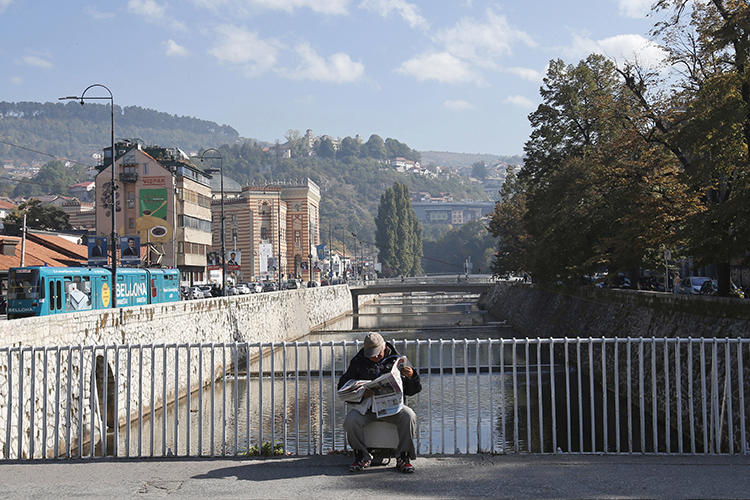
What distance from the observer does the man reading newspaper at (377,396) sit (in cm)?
1012

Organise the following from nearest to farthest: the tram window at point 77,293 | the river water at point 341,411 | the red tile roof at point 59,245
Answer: the river water at point 341,411
the tram window at point 77,293
the red tile roof at point 59,245

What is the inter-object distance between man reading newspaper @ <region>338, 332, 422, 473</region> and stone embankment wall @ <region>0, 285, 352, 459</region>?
2.18m

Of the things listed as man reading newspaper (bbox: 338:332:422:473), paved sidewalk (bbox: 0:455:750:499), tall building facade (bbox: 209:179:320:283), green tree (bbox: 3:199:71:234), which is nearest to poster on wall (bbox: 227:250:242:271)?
green tree (bbox: 3:199:71:234)

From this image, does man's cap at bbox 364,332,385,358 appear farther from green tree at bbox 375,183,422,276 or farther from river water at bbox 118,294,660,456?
green tree at bbox 375,183,422,276

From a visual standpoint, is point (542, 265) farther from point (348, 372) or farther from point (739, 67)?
point (348, 372)

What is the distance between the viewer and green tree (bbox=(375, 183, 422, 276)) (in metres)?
165

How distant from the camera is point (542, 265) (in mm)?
46656

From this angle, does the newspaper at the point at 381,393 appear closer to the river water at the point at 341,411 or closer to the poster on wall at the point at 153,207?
the river water at the point at 341,411

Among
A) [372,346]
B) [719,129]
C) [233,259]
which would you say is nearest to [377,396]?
[372,346]

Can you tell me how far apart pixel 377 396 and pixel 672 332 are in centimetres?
1796

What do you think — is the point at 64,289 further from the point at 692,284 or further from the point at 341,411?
the point at 692,284

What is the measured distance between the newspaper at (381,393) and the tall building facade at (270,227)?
93156 millimetres

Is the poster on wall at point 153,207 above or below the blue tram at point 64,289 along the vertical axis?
above

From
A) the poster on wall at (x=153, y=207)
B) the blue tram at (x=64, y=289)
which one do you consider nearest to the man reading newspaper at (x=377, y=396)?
the blue tram at (x=64, y=289)
